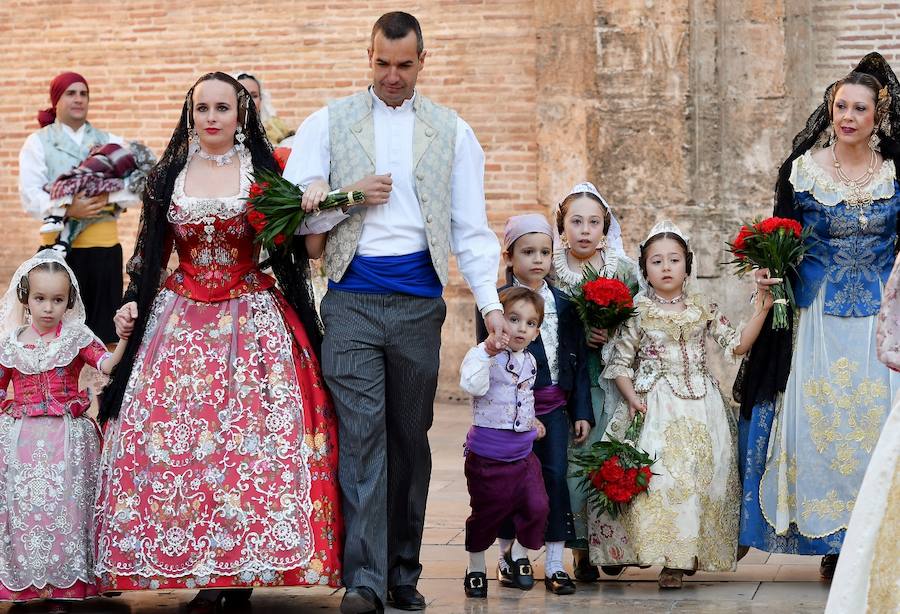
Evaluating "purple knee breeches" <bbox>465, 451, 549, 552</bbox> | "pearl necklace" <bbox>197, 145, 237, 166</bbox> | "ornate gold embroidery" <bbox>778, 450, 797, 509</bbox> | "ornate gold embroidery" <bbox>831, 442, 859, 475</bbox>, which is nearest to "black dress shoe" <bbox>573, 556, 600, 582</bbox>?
"purple knee breeches" <bbox>465, 451, 549, 552</bbox>

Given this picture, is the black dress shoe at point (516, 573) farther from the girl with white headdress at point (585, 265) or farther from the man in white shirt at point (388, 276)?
the man in white shirt at point (388, 276)

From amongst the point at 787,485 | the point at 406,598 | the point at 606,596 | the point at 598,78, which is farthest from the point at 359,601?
the point at 598,78

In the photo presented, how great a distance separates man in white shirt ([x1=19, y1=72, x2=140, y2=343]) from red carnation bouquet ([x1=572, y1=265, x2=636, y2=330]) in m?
3.57

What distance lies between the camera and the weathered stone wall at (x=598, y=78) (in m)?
11.4

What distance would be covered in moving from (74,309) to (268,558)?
1.44 metres

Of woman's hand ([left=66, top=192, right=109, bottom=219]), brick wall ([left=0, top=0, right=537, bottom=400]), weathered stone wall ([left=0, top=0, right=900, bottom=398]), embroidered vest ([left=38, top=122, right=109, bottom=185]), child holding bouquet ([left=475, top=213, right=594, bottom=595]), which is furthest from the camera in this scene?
brick wall ([left=0, top=0, right=537, bottom=400])

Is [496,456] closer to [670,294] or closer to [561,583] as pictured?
[561,583]

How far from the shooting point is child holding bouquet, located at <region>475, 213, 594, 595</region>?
6598 mm

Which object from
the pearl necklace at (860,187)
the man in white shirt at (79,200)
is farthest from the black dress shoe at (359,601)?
the man in white shirt at (79,200)

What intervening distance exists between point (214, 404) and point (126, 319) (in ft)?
1.69

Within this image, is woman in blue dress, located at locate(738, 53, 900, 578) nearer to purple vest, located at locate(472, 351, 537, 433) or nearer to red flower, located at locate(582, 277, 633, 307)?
red flower, located at locate(582, 277, 633, 307)

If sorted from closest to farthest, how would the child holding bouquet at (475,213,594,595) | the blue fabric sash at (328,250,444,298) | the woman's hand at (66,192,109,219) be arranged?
the blue fabric sash at (328,250,444,298)
the child holding bouquet at (475,213,594,595)
the woman's hand at (66,192,109,219)

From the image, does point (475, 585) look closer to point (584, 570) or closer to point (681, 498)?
point (584, 570)

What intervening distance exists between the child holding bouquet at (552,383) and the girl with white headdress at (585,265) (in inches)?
2.1
